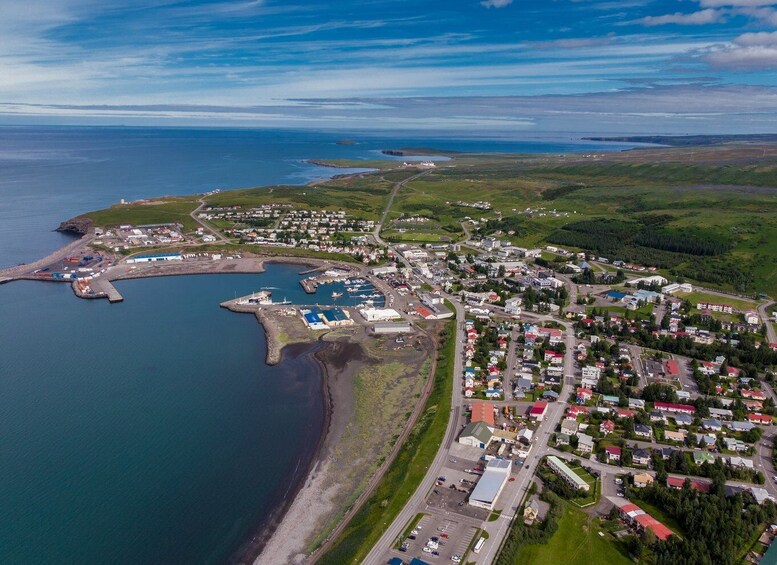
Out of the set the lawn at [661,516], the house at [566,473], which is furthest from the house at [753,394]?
the house at [566,473]

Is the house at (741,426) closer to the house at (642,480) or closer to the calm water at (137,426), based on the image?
the house at (642,480)

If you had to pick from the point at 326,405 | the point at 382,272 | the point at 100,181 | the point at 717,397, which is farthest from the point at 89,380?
the point at 100,181

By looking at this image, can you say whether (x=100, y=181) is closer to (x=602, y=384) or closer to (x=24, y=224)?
(x=24, y=224)

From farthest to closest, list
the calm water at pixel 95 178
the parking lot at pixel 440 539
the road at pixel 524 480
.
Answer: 1. the calm water at pixel 95 178
2. the road at pixel 524 480
3. the parking lot at pixel 440 539

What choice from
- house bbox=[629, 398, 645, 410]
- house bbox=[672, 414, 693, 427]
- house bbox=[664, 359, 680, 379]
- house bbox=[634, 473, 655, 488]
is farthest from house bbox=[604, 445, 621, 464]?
house bbox=[664, 359, 680, 379]

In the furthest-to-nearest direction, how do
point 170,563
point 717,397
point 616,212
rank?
1. point 616,212
2. point 717,397
3. point 170,563

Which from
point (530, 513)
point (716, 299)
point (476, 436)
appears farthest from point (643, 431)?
point (716, 299)
